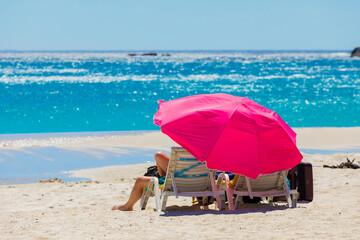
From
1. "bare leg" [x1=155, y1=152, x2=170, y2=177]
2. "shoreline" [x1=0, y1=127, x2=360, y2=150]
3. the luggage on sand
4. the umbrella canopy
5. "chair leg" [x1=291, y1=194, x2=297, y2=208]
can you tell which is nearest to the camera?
the umbrella canopy

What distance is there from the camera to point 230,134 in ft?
21.5

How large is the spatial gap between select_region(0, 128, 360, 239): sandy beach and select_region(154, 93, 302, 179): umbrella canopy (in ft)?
1.83

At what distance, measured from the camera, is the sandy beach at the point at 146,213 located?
18.4ft

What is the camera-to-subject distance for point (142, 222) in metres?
6.02

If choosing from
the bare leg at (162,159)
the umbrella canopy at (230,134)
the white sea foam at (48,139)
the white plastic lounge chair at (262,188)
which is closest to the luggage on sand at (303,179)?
the white plastic lounge chair at (262,188)

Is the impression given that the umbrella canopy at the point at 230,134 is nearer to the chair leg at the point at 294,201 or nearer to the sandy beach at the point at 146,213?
the chair leg at the point at 294,201

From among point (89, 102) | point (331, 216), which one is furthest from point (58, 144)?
point (89, 102)

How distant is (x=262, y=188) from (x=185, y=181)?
0.97 metres

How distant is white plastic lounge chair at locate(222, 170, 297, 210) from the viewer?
686 centimetres

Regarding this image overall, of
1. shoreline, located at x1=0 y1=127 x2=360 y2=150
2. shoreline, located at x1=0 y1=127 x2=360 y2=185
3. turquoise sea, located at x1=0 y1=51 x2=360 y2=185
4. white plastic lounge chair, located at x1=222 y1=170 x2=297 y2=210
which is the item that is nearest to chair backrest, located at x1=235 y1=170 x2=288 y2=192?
white plastic lounge chair, located at x1=222 y1=170 x2=297 y2=210

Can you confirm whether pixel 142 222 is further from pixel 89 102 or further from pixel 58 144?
pixel 89 102

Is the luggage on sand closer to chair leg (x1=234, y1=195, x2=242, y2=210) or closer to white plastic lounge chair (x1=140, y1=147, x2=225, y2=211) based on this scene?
chair leg (x1=234, y1=195, x2=242, y2=210)

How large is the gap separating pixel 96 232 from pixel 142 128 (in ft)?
45.3

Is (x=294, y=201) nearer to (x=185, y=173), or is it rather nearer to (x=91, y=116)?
(x=185, y=173)
